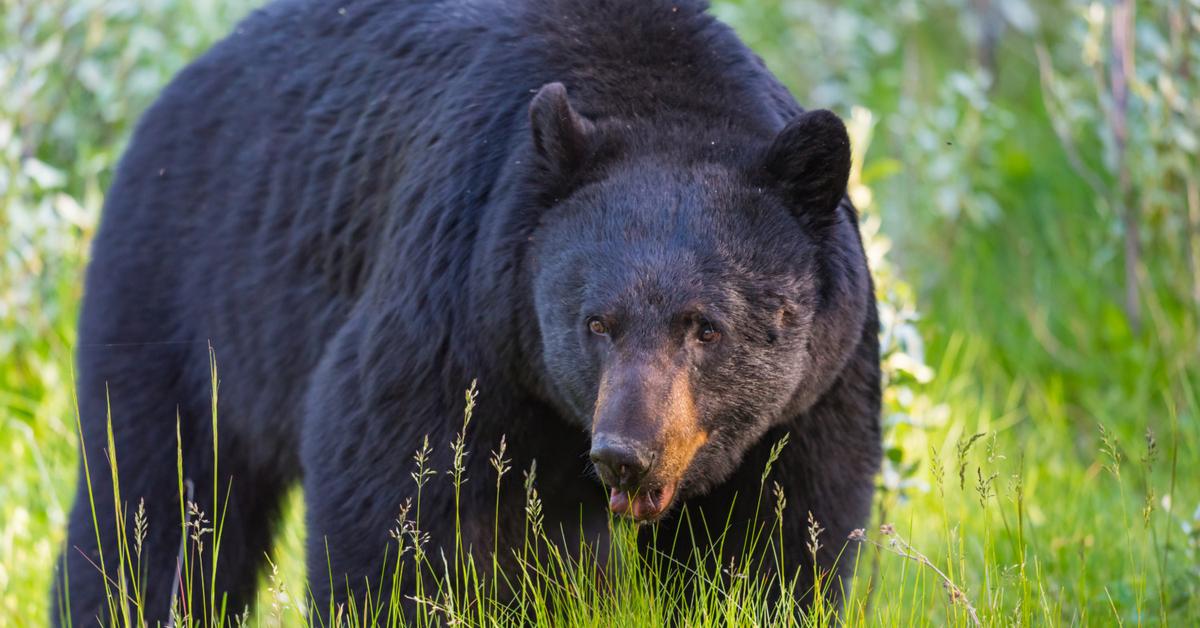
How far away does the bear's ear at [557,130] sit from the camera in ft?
10.9

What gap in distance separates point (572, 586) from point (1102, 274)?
4533 mm

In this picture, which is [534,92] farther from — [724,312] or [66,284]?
[66,284]

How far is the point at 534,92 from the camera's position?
12.2 feet

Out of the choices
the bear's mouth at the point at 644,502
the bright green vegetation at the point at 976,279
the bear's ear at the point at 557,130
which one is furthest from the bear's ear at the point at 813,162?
the bright green vegetation at the point at 976,279

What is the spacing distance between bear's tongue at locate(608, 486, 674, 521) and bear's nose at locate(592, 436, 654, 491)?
135mm

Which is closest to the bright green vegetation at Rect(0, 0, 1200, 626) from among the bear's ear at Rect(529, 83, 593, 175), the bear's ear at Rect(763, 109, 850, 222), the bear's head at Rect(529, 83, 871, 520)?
the bear's head at Rect(529, 83, 871, 520)

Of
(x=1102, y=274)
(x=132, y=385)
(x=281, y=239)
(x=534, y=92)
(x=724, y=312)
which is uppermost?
(x=534, y=92)

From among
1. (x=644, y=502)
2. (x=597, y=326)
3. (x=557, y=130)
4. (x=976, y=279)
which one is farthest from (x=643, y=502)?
(x=976, y=279)

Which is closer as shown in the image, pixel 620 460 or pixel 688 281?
pixel 620 460

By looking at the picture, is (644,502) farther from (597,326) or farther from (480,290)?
(480,290)

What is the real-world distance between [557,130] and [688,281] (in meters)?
0.45

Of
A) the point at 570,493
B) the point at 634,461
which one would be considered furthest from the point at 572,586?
the point at 634,461

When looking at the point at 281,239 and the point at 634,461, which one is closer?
the point at 634,461

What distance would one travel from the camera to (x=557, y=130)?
338 centimetres
